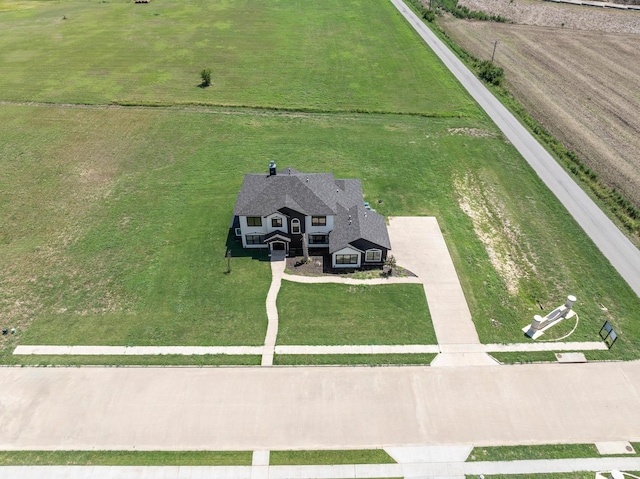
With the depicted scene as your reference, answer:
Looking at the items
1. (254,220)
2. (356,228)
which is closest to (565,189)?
(356,228)

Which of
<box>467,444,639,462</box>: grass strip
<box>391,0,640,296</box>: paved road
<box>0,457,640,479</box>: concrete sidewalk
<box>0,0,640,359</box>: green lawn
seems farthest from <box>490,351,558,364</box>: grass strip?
<box>391,0,640,296</box>: paved road

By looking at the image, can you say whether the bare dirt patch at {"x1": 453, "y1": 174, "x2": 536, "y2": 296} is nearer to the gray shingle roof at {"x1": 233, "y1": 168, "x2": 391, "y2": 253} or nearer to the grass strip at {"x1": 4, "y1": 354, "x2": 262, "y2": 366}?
the gray shingle roof at {"x1": 233, "y1": 168, "x2": 391, "y2": 253}

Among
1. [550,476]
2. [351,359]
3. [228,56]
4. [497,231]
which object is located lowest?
[550,476]

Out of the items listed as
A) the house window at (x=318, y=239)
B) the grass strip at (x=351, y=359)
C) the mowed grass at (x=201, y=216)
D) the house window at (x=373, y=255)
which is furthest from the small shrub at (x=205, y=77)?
the grass strip at (x=351, y=359)

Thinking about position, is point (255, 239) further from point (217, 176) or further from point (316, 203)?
point (217, 176)

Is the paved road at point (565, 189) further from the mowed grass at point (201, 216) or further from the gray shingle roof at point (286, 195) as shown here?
the gray shingle roof at point (286, 195)
